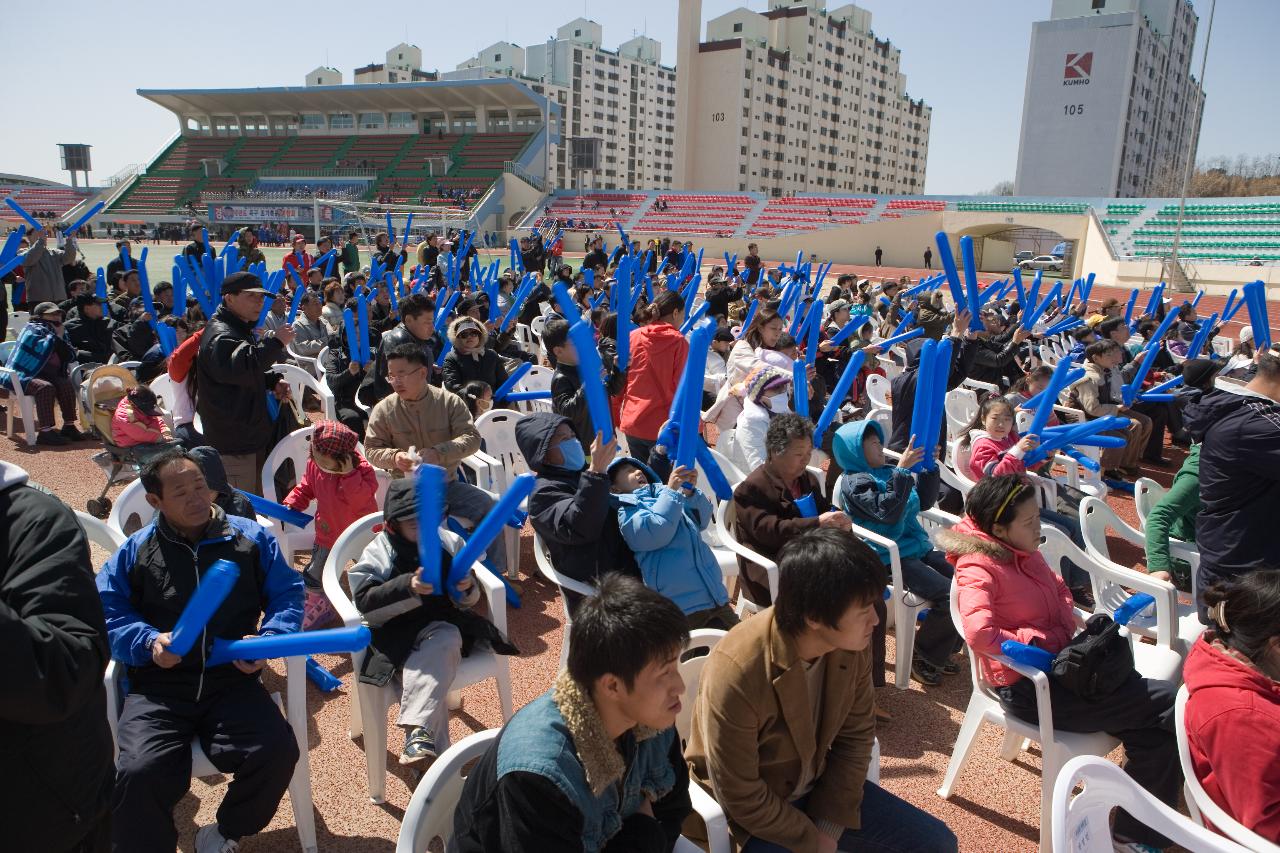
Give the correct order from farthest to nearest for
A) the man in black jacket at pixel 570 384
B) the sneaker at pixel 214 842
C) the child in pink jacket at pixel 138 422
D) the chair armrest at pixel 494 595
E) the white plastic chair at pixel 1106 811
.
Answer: the child in pink jacket at pixel 138 422 < the man in black jacket at pixel 570 384 < the chair armrest at pixel 494 595 < the sneaker at pixel 214 842 < the white plastic chair at pixel 1106 811

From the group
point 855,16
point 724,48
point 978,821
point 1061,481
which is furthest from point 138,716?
point 855,16

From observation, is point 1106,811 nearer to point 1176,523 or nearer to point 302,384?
point 1176,523

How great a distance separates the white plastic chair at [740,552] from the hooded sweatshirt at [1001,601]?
73 centimetres

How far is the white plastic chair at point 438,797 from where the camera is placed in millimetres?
1655

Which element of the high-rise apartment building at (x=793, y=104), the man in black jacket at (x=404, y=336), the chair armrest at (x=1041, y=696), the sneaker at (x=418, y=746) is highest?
the high-rise apartment building at (x=793, y=104)

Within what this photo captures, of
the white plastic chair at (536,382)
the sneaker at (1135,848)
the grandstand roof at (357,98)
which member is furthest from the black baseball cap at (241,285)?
the grandstand roof at (357,98)

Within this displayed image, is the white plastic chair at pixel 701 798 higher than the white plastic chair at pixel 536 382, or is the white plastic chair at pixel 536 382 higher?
the white plastic chair at pixel 536 382

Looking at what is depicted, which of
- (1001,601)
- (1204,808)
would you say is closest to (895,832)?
(1204,808)

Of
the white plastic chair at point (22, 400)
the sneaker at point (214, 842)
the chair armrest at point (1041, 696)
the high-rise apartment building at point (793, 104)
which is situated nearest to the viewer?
the sneaker at point (214, 842)

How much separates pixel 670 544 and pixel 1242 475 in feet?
7.24

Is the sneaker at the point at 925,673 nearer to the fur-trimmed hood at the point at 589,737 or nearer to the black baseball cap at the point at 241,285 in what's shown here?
the fur-trimmed hood at the point at 589,737

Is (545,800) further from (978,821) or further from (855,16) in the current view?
(855,16)

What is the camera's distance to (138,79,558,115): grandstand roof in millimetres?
45281

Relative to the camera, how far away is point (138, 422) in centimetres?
488
